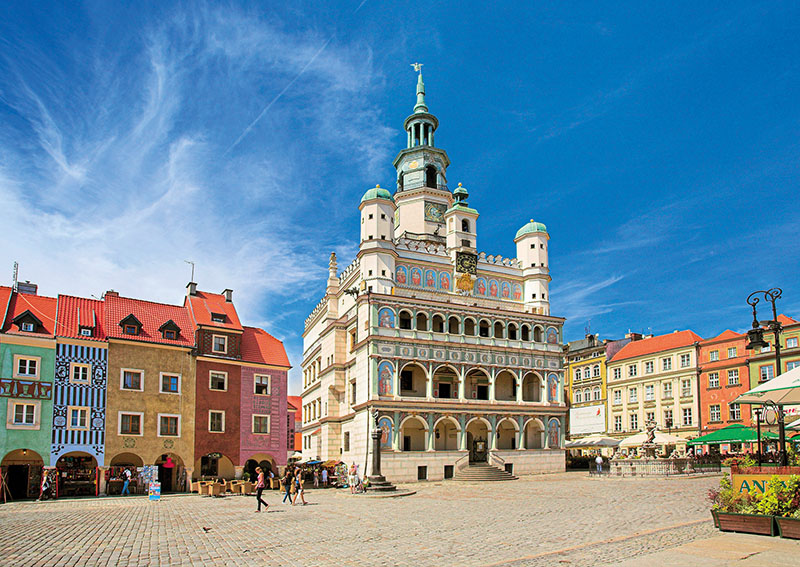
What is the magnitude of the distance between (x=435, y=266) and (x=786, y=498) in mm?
41925

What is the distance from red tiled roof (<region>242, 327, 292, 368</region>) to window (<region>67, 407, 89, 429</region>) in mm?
10503

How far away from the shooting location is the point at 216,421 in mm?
42219

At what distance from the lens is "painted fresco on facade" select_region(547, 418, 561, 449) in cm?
5456

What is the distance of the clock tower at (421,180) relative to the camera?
6109 cm

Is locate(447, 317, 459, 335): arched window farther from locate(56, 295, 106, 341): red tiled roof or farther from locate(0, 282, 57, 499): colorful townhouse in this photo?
locate(0, 282, 57, 499): colorful townhouse

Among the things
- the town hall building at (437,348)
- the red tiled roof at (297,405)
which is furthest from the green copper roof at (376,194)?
the red tiled roof at (297,405)

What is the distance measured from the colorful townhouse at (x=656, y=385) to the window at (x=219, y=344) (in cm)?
4524

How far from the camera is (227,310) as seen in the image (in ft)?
153

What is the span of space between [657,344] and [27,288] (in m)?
59.0

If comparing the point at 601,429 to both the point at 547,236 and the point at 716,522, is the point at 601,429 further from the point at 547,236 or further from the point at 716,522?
the point at 716,522

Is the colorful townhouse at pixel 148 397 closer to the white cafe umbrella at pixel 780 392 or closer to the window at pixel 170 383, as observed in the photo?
the window at pixel 170 383

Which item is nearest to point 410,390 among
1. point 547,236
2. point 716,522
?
point 547,236

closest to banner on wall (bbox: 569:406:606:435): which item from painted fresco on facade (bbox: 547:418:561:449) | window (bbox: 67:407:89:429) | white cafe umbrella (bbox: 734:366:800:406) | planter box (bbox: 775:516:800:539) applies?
painted fresco on facade (bbox: 547:418:561:449)

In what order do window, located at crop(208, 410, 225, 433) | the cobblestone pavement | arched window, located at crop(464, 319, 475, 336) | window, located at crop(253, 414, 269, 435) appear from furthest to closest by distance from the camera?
arched window, located at crop(464, 319, 475, 336), window, located at crop(253, 414, 269, 435), window, located at crop(208, 410, 225, 433), the cobblestone pavement
